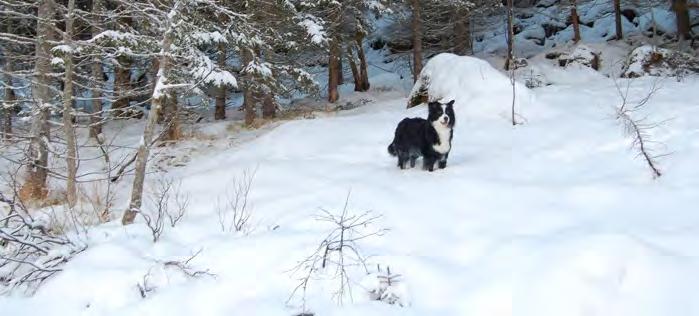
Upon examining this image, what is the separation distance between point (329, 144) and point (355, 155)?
95 cm

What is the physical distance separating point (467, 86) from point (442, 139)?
431cm

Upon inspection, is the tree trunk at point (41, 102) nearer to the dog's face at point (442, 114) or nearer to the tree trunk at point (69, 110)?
the tree trunk at point (69, 110)

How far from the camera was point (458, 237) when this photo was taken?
17.5ft

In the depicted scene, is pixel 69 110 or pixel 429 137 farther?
pixel 69 110

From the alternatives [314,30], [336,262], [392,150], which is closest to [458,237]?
[336,262]

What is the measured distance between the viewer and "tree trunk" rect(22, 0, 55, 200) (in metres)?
8.72

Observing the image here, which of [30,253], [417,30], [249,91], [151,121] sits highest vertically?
[417,30]

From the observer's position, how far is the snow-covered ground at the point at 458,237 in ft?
14.3

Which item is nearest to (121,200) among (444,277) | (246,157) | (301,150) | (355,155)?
(246,157)

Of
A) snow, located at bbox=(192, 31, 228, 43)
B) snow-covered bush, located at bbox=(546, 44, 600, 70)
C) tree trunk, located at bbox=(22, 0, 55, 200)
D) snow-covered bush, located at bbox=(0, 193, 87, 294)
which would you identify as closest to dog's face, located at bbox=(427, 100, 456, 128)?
snow, located at bbox=(192, 31, 228, 43)

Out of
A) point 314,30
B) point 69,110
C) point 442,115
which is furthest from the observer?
point 314,30

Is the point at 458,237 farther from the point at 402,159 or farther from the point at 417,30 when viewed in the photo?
the point at 417,30

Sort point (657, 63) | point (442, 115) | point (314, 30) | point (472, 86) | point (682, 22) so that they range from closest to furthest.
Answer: point (442, 115)
point (472, 86)
point (314, 30)
point (657, 63)
point (682, 22)

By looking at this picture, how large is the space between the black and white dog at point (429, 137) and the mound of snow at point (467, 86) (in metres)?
3.30
